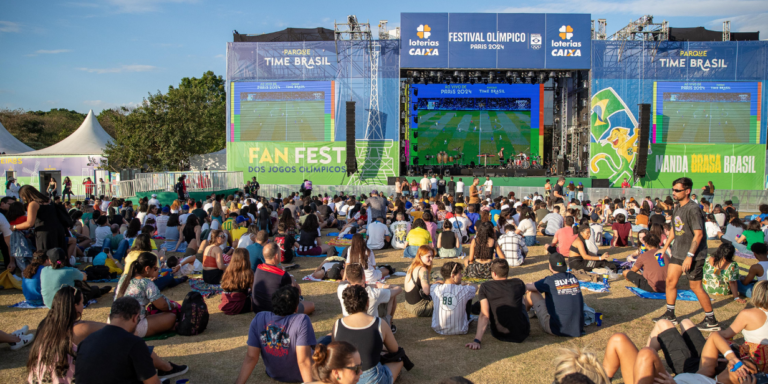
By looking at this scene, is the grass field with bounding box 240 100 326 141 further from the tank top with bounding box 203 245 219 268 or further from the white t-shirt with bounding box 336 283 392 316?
the white t-shirt with bounding box 336 283 392 316

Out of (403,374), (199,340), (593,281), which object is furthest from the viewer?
(593,281)

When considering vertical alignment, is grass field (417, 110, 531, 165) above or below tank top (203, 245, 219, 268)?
above

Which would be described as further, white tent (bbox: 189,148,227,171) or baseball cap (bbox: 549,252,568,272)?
white tent (bbox: 189,148,227,171)

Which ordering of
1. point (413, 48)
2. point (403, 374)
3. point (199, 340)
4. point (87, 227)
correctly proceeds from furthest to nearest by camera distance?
point (413, 48)
point (87, 227)
point (199, 340)
point (403, 374)

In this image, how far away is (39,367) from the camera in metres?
2.97

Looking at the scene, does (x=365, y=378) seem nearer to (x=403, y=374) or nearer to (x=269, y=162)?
(x=403, y=374)

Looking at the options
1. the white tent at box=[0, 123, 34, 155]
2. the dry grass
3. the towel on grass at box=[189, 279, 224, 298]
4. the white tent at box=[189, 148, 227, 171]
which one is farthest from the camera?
the white tent at box=[0, 123, 34, 155]

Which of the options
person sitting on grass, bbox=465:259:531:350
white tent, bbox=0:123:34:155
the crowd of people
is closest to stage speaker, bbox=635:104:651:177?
the crowd of people

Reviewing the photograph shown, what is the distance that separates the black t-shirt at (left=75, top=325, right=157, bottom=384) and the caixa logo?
1959cm

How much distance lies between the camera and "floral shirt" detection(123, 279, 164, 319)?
4.29 meters

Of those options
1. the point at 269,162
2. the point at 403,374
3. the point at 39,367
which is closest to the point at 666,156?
the point at 269,162

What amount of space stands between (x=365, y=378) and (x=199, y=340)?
7.64 feet

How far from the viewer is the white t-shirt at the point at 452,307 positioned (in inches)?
183

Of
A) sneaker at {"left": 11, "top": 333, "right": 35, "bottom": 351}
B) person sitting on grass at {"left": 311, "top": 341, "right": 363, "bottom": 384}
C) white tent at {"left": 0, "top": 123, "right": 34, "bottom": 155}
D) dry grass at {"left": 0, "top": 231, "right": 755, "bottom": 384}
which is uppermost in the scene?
white tent at {"left": 0, "top": 123, "right": 34, "bottom": 155}
